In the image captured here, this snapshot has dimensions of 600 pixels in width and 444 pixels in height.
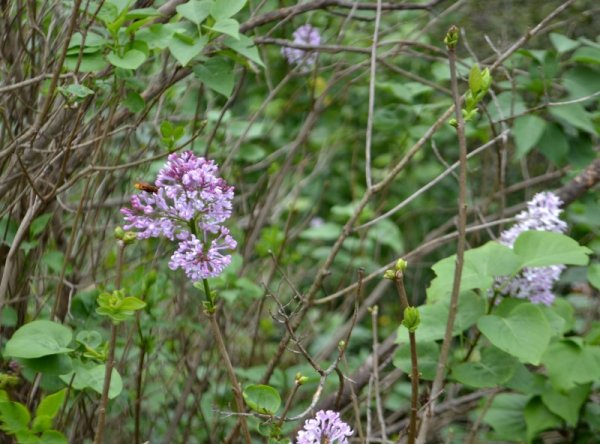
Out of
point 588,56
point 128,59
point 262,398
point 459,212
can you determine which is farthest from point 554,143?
point 262,398

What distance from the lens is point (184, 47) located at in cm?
193

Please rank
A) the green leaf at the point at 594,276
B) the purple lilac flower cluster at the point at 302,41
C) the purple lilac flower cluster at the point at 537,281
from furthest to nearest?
the purple lilac flower cluster at the point at 302,41 < the green leaf at the point at 594,276 < the purple lilac flower cluster at the point at 537,281

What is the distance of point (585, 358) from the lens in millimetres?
2193

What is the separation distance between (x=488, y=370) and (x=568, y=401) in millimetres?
384

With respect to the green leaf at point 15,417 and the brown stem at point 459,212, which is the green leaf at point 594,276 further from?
the green leaf at point 15,417

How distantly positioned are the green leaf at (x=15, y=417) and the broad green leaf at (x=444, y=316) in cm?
86

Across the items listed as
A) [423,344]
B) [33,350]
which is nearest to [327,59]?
[423,344]

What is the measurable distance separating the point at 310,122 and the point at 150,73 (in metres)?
0.65

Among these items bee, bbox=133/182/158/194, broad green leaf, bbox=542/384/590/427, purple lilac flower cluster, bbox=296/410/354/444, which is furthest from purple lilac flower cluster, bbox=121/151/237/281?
broad green leaf, bbox=542/384/590/427

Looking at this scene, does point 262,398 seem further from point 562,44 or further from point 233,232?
point 562,44

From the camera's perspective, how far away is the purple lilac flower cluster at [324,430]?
1.42m

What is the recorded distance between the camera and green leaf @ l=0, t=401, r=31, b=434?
1689 millimetres

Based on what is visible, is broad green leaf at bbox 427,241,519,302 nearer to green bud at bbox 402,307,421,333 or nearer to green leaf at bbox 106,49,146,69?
green bud at bbox 402,307,421,333

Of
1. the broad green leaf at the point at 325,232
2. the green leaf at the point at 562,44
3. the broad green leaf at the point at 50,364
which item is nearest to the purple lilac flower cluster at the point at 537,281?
the green leaf at the point at 562,44
